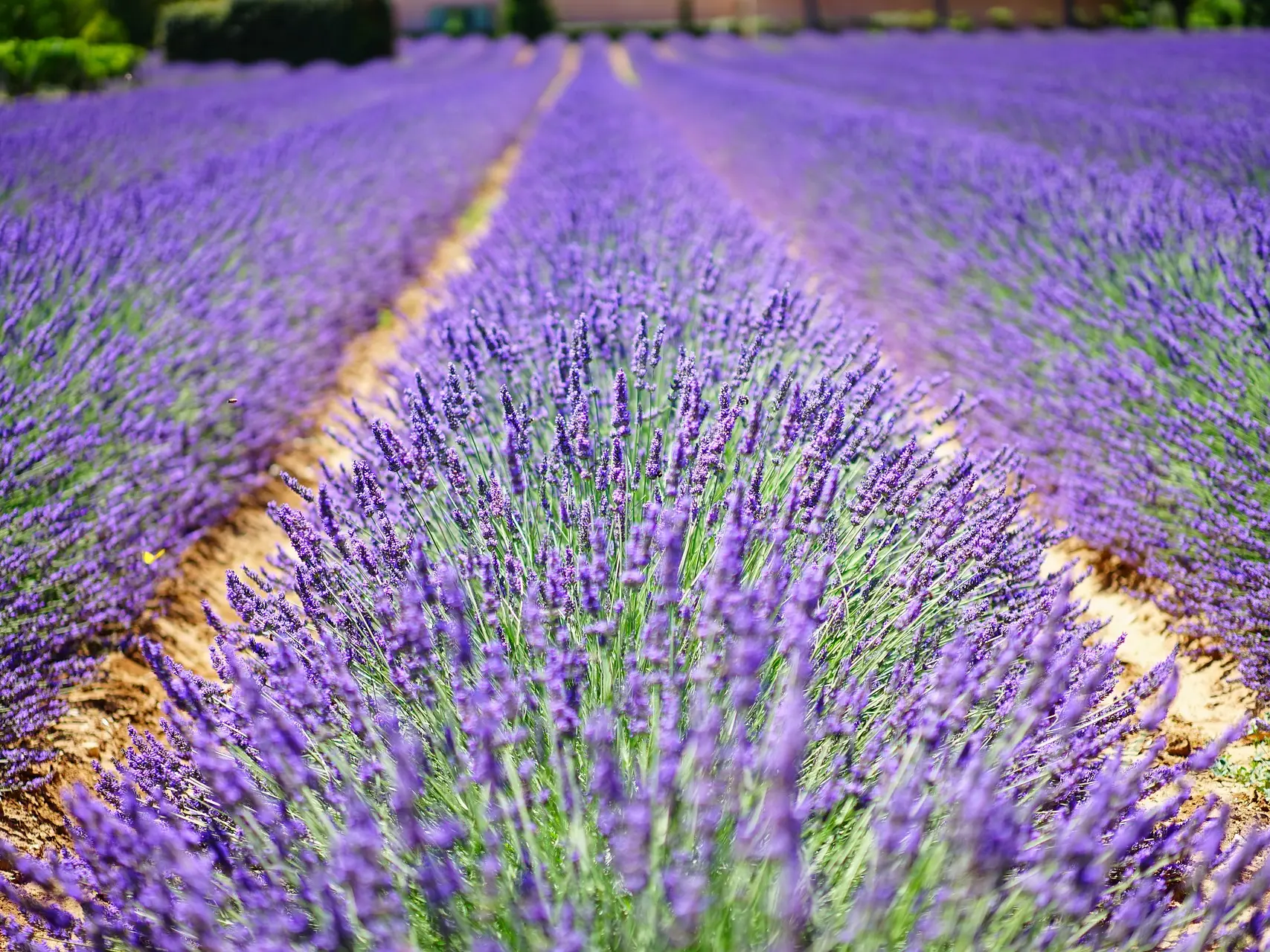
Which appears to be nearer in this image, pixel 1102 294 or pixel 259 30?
pixel 1102 294

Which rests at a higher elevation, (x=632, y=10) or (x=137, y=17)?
(x=632, y=10)

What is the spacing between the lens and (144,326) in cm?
315

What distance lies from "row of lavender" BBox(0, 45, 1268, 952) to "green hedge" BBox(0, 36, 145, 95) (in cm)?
527

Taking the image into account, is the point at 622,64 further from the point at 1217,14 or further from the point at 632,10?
the point at 1217,14

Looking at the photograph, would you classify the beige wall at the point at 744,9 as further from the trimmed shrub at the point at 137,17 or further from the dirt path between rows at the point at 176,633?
the dirt path between rows at the point at 176,633

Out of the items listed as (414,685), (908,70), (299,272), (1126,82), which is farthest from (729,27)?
(414,685)

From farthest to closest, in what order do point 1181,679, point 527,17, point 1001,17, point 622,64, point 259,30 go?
point 527,17 → point 1001,17 → point 622,64 → point 259,30 → point 1181,679

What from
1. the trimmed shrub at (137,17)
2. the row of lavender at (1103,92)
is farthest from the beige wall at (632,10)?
the trimmed shrub at (137,17)

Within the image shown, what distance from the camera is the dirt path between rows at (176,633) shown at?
78.5 inches

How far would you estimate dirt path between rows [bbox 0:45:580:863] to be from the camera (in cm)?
200

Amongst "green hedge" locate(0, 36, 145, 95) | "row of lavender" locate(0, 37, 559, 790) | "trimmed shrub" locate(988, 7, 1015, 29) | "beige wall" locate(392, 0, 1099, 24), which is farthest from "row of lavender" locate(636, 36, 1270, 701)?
"beige wall" locate(392, 0, 1099, 24)

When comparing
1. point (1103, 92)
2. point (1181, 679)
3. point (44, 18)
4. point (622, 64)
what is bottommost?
point (1181, 679)

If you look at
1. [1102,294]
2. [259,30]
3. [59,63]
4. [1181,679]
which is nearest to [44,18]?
[59,63]

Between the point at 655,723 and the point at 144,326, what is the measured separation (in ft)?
9.04
